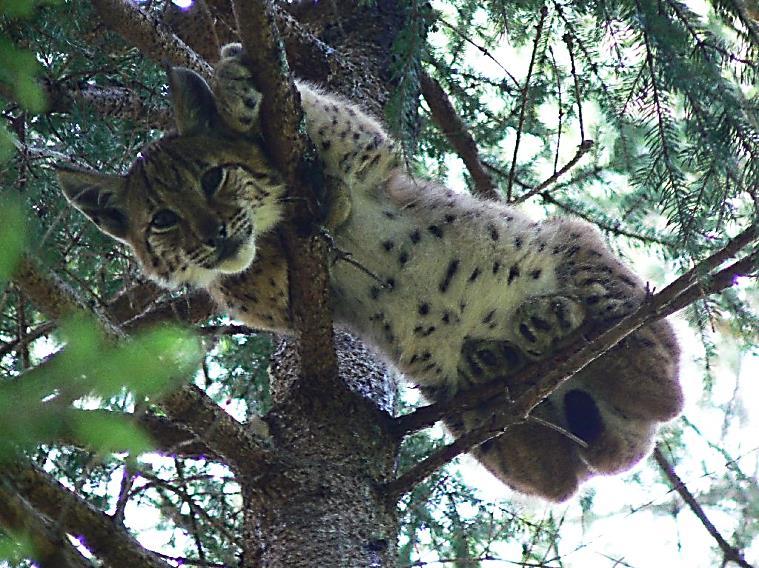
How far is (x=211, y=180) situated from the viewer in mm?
4613

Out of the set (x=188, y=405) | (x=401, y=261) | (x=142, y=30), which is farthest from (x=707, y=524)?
(x=142, y=30)

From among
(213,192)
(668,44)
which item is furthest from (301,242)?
(668,44)

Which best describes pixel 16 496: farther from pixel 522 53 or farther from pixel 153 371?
pixel 522 53

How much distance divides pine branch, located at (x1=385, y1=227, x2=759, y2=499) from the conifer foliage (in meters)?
0.01

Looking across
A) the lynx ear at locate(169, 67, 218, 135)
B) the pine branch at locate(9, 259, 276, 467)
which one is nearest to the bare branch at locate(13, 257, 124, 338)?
the pine branch at locate(9, 259, 276, 467)

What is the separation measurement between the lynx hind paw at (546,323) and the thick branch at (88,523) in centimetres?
245

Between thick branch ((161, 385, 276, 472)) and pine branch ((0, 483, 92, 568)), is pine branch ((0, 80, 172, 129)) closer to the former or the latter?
thick branch ((161, 385, 276, 472))

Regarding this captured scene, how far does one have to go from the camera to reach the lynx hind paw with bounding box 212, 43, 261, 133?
4.27 m

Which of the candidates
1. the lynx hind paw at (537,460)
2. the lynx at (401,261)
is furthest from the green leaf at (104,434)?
the lynx hind paw at (537,460)

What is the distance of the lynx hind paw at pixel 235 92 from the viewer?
427 centimetres

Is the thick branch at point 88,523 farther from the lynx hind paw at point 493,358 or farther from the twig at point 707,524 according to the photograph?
the twig at point 707,524

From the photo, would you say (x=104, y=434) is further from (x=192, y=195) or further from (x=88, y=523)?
(x=192, y=195)

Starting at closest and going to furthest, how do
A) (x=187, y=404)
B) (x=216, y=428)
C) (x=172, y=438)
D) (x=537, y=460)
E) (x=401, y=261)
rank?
1. (x=187, y=404)
2. (x=216, y=428)
3. (x=172, y=438)
4. (x=401, y=261)
5. (x=537, y=460)

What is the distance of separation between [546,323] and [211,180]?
1690mm
